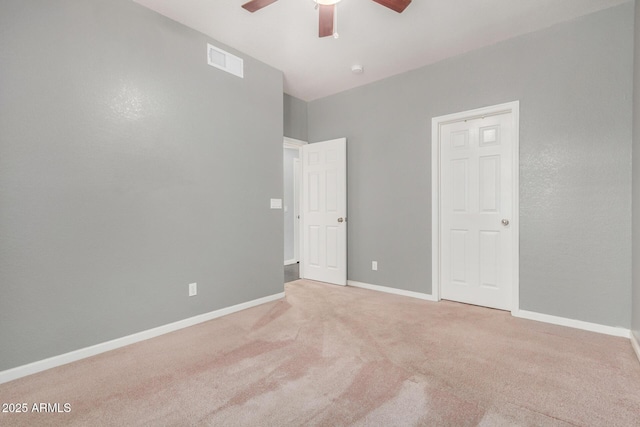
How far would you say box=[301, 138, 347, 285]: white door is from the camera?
4.42m

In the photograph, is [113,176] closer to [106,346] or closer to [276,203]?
[106,346]

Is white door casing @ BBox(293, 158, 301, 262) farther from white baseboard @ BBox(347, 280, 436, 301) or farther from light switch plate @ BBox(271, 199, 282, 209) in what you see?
light switch plate @ BBox(271, 199, 282, 209)

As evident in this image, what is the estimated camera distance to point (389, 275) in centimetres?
406

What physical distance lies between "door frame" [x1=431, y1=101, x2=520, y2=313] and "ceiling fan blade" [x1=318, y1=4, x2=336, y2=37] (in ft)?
5.82

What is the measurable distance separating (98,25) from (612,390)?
424 centimetres

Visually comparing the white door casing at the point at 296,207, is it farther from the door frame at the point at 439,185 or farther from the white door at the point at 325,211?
the door frame at the point at 439,185

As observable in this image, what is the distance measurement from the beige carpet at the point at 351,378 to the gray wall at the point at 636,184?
32 cm

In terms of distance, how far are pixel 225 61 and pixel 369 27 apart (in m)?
1.49

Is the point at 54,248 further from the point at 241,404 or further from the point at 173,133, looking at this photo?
the point at 241,404

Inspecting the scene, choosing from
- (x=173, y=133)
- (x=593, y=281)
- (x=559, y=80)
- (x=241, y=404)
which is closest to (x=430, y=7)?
(x=559, y=80)

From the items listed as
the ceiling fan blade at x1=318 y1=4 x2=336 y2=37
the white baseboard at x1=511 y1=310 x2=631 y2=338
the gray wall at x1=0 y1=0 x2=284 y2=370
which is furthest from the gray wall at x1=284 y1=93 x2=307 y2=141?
the white baseboard at x1=511 y1=310 x2=631 y2=338

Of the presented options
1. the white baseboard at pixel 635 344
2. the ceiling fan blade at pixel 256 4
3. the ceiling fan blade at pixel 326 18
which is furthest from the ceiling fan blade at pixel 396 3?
the white baseboard at pixel 635 344

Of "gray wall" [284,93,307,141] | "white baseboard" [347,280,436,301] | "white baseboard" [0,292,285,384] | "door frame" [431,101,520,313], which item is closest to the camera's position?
"white baseboard" [0,292,285,384]

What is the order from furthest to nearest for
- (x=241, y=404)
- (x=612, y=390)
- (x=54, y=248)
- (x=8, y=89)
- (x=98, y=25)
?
(x=98, y=25)
(x=54, y=248)
(x=8, y=89)
(x=612, y=390)
(x=241, y=404)
